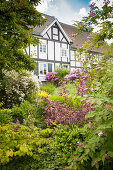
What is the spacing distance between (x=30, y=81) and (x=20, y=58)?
2047 millimetres

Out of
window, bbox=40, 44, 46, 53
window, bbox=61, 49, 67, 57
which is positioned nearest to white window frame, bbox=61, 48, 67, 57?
window, bbox=61, 49, 67, 57

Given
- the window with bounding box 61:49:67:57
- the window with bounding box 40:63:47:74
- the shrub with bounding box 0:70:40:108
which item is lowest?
the shrub with bounding box 0:70:40:108

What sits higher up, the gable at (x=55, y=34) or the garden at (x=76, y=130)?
the gable at (x=55, y=34)

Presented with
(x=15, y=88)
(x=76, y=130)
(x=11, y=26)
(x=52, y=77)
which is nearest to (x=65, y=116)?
(x=76, y=130)

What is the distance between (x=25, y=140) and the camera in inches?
110

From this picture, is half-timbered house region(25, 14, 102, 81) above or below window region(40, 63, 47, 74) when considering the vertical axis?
above

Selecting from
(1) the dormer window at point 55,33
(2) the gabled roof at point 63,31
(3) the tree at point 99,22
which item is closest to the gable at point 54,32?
(1) the dormer window at point 55,33

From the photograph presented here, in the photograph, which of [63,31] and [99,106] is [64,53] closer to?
[63,31]

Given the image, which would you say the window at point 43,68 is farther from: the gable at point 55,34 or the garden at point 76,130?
the garden at point 76,130

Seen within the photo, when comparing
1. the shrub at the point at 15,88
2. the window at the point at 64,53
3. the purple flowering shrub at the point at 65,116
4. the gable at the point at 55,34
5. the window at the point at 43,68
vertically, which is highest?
the gable at the point at 55,34

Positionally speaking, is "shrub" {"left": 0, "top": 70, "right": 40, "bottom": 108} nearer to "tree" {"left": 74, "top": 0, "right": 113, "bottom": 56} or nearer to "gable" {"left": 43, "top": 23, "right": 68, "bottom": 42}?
"tree" {"left": 74, "top": 0, "right": 113, "bottom": 56}

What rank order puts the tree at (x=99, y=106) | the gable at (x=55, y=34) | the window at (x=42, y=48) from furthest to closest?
the gable at (x=55, y=34)
the window at (x=42, y=48)
the tree at (x=99, y=106)

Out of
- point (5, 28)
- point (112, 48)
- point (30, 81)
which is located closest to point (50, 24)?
point (30, 81)

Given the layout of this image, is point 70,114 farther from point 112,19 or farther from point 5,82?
point 5,82
